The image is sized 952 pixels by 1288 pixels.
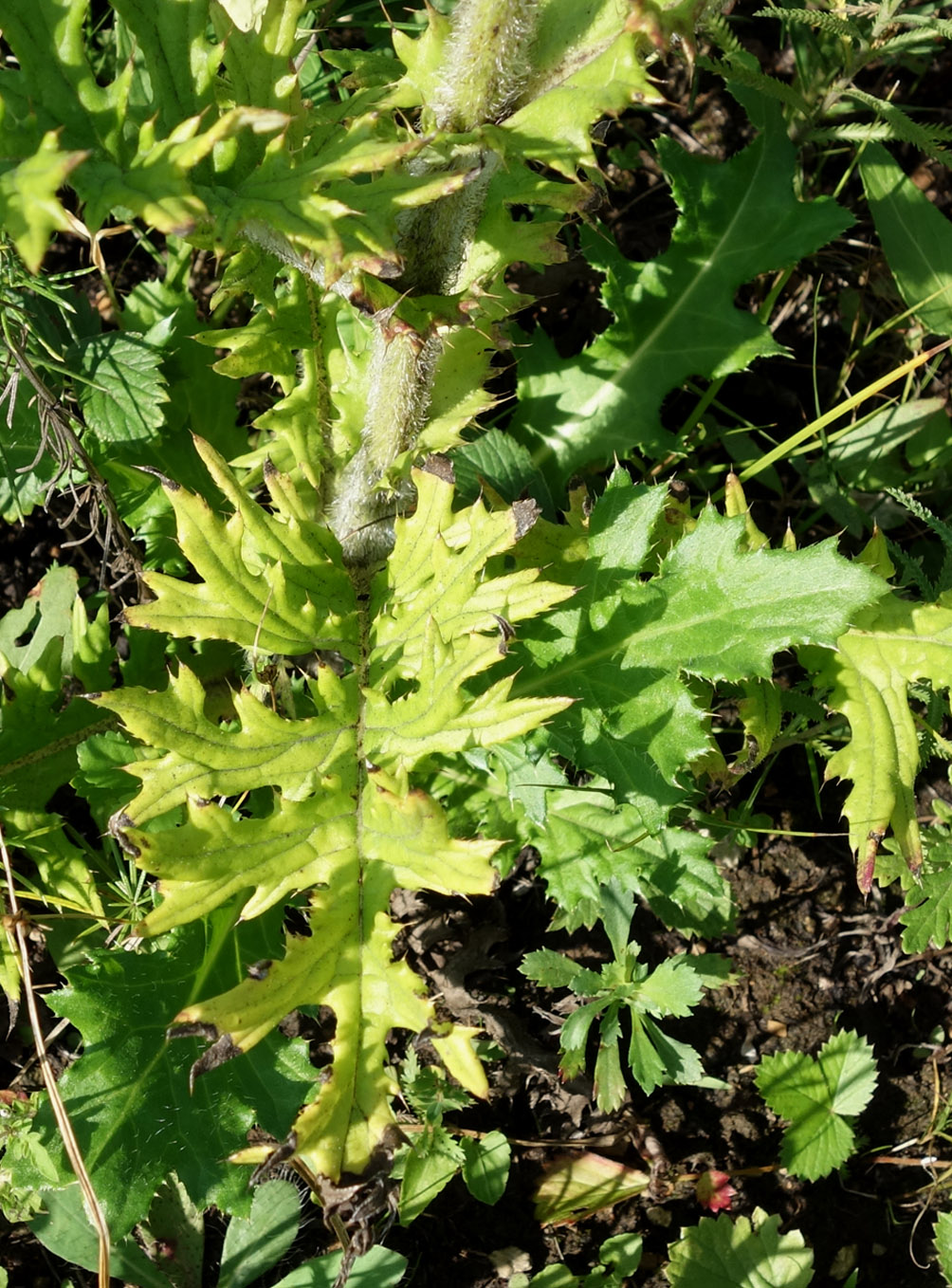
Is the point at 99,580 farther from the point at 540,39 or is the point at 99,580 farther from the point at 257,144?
the point at 540,39

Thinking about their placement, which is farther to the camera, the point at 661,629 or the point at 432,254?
the point at 661,629

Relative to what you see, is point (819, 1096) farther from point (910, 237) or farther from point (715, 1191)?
point (910, 237)

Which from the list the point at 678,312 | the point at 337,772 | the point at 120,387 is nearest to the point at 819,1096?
the point at 337,772

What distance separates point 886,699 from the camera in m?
2.35

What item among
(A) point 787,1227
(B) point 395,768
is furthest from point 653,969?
(B) point 395,768

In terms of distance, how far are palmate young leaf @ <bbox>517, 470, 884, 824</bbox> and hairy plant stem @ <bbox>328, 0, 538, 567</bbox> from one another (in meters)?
0.43

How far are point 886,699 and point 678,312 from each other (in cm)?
115

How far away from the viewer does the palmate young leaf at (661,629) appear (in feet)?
6.79

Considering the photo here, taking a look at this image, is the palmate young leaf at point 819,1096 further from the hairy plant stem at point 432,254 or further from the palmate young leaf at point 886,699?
the hairy plant stem at point 432,254

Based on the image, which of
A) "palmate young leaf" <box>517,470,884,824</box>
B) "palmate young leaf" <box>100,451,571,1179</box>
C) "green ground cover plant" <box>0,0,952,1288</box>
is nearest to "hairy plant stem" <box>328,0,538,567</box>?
"green ground cover plant" <box>0,0,952,1288</box>

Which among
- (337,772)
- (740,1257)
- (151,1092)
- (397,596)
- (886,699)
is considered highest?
(397,596)

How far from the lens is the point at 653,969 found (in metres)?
2.79

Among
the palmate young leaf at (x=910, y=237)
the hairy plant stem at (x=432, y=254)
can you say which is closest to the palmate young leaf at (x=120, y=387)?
the hairy plant stem at (x=432, y=254)

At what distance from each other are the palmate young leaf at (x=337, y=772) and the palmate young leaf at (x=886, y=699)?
0.83m
